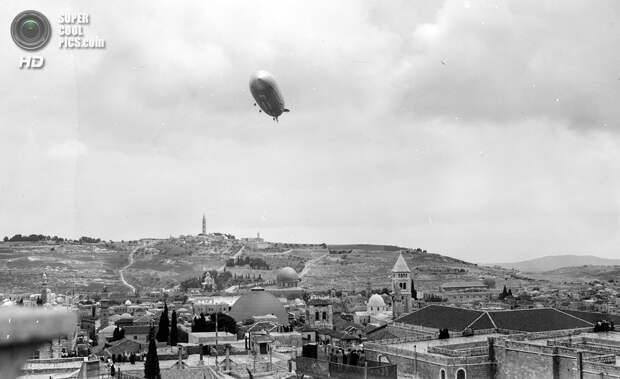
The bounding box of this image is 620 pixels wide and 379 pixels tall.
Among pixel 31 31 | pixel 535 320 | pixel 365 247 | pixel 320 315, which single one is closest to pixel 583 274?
pixel 365 247

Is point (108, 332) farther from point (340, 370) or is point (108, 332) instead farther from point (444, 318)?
point (340, 370)

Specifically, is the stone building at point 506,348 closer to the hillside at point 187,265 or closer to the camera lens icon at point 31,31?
the camera lens icon at point 31,31

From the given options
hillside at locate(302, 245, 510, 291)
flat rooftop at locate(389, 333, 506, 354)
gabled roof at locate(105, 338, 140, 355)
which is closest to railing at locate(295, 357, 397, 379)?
flat rooftop at locate(389, 333, 506, 354)

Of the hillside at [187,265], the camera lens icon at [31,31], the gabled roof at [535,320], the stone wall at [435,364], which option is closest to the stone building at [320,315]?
the gabled roof at [535,320]

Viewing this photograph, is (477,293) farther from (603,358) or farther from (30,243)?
(30,243)

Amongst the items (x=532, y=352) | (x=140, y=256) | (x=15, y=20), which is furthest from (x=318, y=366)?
(x=140, y=256)

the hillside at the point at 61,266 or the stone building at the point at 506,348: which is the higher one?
the hillside at the point at 61,266
